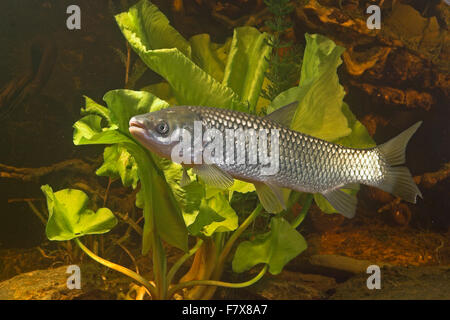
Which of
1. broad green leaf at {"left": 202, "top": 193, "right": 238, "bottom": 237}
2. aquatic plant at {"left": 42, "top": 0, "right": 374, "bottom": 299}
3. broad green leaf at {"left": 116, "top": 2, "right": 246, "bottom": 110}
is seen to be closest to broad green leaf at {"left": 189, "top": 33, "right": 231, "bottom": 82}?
aquatic plant at {"left": 42, "top": 0, "right": 374, "bottom": 299}

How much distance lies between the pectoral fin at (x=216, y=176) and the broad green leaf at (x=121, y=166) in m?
0.97

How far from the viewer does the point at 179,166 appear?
192 cm

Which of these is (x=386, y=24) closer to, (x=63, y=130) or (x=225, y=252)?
(x=225, y=252)

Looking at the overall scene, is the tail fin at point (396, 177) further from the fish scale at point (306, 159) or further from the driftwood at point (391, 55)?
the driftwood at point (391, 55)

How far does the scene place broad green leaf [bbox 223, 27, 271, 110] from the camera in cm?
251

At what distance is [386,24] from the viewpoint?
2889 millimetres

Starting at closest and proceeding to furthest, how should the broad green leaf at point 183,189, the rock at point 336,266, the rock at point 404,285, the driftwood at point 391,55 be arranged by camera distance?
the broad green leaf at point 183,189, the rock at point 404,285, the rock at point 336,266, the driftwood at point 391,55

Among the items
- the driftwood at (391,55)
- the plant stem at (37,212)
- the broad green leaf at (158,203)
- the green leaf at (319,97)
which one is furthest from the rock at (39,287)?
the driftwood at (391,55)

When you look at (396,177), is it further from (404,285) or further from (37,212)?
(37,212)

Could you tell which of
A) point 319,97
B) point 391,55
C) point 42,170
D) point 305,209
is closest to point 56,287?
point 42,170

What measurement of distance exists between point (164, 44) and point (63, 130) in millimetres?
1248

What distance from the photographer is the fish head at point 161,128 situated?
154 centimetres

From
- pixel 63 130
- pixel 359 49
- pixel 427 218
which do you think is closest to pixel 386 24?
pixel 359 49

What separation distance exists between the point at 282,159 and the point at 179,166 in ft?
1.80
